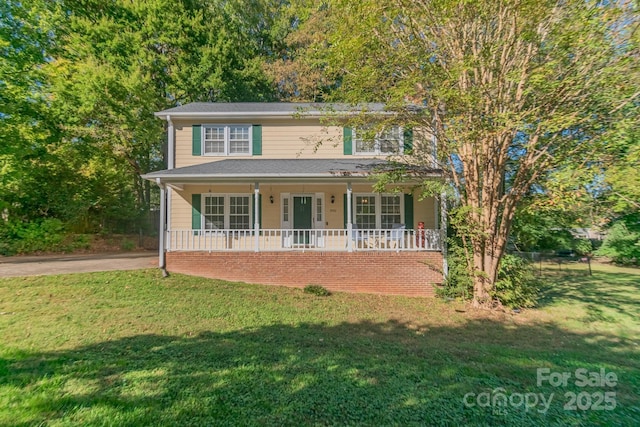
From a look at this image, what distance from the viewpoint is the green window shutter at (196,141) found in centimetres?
1166

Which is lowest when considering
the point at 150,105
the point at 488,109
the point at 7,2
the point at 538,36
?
the point at 488,109

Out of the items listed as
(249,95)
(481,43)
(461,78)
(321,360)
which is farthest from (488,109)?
(249,95)

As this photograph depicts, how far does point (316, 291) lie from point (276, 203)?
4.23m

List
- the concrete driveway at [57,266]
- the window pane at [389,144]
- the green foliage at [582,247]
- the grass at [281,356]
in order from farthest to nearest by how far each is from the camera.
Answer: the green foliage at [582,247]
the window pane at [389,144]
the concrete driveway at [57,266]
the grass at [281,356]

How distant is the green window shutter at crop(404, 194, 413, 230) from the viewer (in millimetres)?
11367

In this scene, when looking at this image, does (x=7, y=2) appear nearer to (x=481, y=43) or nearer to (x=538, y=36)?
(x=481, y=43)

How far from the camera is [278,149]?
1188 cm

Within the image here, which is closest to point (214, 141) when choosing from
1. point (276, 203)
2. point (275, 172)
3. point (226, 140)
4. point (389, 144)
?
point (226, 140)

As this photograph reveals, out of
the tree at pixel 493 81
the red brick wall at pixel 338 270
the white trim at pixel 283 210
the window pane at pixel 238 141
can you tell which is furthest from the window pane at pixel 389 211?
the window pane at pixel 238 141

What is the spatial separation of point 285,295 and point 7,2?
14.5m

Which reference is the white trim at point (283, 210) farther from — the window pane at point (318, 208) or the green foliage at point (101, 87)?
the green foliage at point (101, 87)

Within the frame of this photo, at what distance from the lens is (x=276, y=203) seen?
1169cm

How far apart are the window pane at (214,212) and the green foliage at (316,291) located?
15.1ft

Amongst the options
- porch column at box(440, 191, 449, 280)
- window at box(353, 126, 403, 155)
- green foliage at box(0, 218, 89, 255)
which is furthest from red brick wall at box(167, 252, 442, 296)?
green foliage at box(0, 218, 89, 255)
